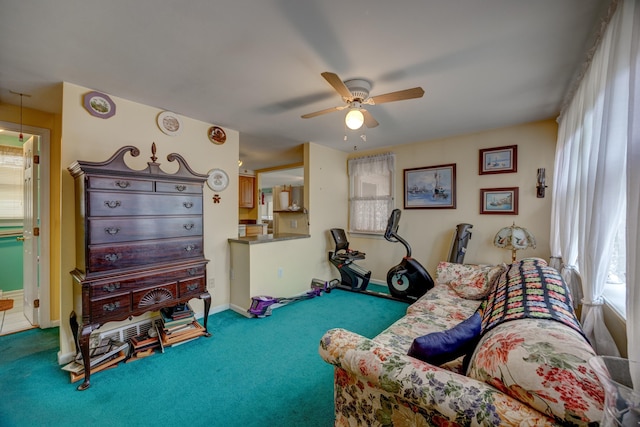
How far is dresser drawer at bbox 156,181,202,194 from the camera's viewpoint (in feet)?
7.81

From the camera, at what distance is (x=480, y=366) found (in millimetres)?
993

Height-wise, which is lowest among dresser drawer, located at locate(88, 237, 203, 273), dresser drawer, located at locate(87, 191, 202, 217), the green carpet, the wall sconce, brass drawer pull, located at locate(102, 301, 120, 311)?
the green carpet

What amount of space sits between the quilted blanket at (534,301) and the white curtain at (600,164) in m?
0.21

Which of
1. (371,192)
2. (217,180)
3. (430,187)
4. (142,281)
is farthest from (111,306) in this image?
(430,187)

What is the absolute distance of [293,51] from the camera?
1785mm

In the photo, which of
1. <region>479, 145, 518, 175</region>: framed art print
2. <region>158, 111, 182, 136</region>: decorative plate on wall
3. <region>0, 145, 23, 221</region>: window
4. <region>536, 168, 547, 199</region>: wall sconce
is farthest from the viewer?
<region>0, 145, 23, 221</region>: window

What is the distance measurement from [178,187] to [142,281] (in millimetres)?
894

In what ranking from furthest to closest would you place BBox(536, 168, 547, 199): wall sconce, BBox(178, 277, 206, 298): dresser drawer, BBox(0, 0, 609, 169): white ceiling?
1. BBox(536, 168, 547, 199): wall sconce
2. BBox(178, 277, 206, 298): dresser drawer
3. BBox(0, 0, 609, 169): white ceiling

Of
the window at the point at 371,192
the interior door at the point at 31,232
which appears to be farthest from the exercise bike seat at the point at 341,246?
the interior door at the point at 31,232

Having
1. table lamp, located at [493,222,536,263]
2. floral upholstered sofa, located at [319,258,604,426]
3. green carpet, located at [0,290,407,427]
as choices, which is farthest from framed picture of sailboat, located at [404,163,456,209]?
floral upholstered sofa, located at [319,258,604,426]

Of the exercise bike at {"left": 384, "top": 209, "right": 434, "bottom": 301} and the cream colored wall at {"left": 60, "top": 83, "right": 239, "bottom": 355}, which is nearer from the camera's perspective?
the cream colored wall at {"left": 60, "top": 83, "right": 239, "bottom": 355}

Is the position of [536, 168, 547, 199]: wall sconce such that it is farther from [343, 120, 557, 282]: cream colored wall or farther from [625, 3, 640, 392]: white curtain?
[625, 3, 640, 392]: white curtain

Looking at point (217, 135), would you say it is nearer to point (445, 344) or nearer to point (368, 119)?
point (368, 119)

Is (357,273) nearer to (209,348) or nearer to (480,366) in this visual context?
(209,348)
